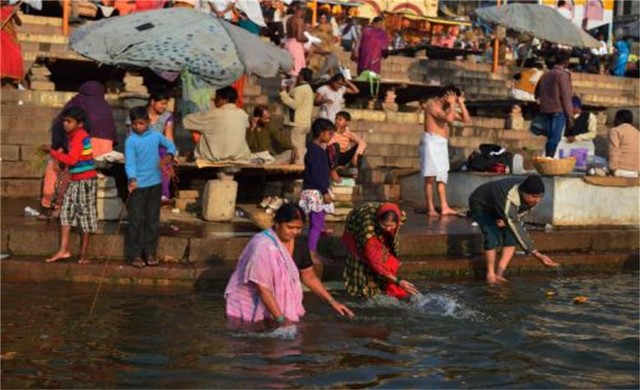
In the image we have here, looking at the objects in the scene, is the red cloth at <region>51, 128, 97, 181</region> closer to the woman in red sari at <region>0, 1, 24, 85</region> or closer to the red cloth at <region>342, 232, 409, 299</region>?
the red cloth at <region>342, 232, 409, 299</region>

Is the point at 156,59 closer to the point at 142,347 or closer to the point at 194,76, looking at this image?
the point at 194,76

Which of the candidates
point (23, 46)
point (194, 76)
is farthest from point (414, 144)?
point (23, 46)

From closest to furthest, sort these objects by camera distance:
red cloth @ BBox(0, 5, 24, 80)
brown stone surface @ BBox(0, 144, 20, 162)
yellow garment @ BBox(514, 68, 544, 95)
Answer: red cloth @ BBox(0, 5, 24, 80) → brown stone surface @ BBox(0, 144, 20, 162) → yellow garment @ BBox(514, 68, 544, 95)

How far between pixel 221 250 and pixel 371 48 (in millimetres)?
9025

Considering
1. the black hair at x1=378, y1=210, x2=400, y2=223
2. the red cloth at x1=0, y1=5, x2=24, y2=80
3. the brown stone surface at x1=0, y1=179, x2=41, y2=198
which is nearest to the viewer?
the black hair at x1=378, y1=210, x2=400, y2=223

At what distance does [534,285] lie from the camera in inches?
390

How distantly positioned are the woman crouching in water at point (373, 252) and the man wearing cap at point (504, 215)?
1565 millimetres

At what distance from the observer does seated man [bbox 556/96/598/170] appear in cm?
1463

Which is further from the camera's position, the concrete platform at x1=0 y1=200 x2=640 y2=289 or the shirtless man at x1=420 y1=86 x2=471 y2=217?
the shirtless man at x1=420 y1=86 x2=471 y2=217

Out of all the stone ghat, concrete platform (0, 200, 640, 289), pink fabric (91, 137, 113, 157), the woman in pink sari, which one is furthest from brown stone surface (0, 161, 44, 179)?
the woman in pink sari

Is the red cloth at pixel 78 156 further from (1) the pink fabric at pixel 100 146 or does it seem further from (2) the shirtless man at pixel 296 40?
(2) the shirtless man at pixel 296 40

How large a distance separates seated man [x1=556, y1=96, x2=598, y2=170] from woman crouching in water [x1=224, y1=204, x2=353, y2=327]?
816 centimetres

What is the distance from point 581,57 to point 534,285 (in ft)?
63.0

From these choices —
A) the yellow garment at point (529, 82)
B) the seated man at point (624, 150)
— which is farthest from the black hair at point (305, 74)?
the yellow garment at point (529, 82)
